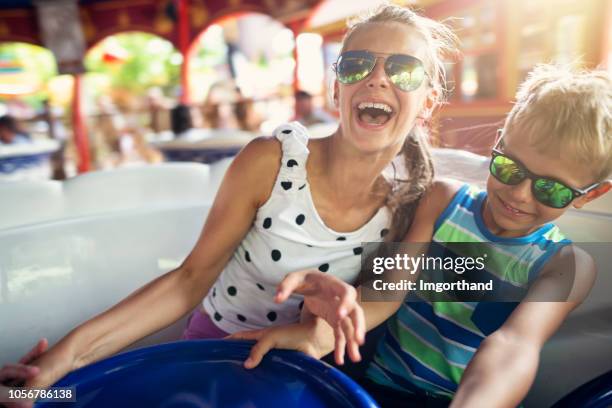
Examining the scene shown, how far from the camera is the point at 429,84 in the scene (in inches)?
28.2

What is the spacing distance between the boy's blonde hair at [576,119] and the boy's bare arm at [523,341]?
0.45 feet

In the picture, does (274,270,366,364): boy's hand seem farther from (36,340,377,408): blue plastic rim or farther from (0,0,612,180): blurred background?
(0,0,612,180): blurred background

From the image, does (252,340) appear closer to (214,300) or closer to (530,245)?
(214,300)

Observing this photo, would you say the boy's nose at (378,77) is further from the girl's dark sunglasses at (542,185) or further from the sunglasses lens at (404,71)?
the girl's dark sunglasses at (542,185)

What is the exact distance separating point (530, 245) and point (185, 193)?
2.56ft

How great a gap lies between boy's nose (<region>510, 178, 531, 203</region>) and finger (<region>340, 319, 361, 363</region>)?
266 millimetres

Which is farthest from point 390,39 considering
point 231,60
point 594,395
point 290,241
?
point 231,60

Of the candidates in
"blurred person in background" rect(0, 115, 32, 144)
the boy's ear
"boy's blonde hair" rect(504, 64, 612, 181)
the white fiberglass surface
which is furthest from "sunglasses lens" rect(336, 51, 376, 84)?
"blurred person in background" rect(0, 115, 32, 144)

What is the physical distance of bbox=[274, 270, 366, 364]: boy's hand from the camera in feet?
1.78

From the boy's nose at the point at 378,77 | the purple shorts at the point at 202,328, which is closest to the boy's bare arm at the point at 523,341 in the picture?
the boy's nose at the point at 378,77

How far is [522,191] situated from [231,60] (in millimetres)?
12278

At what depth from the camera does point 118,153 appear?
550 centimetres

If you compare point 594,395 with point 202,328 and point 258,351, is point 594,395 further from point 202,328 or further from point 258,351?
point 202,328

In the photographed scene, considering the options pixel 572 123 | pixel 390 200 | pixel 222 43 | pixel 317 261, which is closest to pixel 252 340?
pixel 317 261
